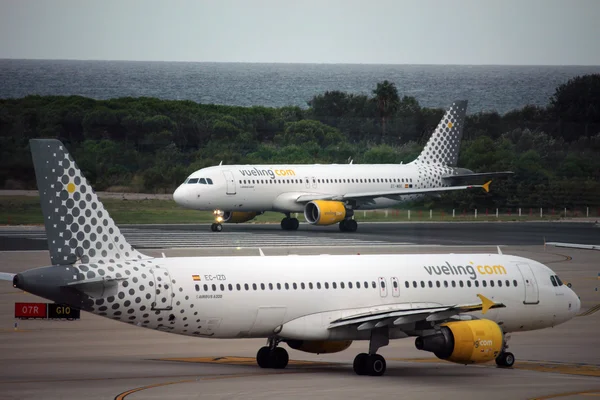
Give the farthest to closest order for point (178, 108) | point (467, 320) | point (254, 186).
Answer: point (178, 108), point (254, 186), point (467, 320)

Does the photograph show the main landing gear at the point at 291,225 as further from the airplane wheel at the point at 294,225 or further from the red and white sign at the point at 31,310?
the red and white sign at the point at 31,310

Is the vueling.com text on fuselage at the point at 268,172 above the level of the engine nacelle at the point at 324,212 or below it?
above

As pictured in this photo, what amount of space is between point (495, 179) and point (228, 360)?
6773 centimetres

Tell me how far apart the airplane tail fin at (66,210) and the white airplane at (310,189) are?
4804cm

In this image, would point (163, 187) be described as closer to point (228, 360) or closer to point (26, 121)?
point (26, 121)

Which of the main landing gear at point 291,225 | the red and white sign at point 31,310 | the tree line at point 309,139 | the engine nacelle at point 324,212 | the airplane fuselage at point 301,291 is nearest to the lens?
the airplane fuselage at point 301,291

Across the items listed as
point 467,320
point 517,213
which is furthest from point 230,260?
point 517,213

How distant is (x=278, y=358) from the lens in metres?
31.8

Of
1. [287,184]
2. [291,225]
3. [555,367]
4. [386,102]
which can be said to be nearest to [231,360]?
[555,367]

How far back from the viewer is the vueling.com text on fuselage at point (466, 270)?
32.5m

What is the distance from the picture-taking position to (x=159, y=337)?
38844 millimetres

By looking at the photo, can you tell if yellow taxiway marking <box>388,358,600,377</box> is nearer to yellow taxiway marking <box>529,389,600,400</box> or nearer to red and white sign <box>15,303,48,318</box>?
yellow taxiway marking <box>529,389,600,400</box>

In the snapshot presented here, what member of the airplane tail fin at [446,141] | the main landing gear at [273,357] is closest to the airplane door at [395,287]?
the main landing gear at [273,357]

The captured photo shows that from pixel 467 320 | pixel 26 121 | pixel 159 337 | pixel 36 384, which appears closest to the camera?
pixel 36 384
